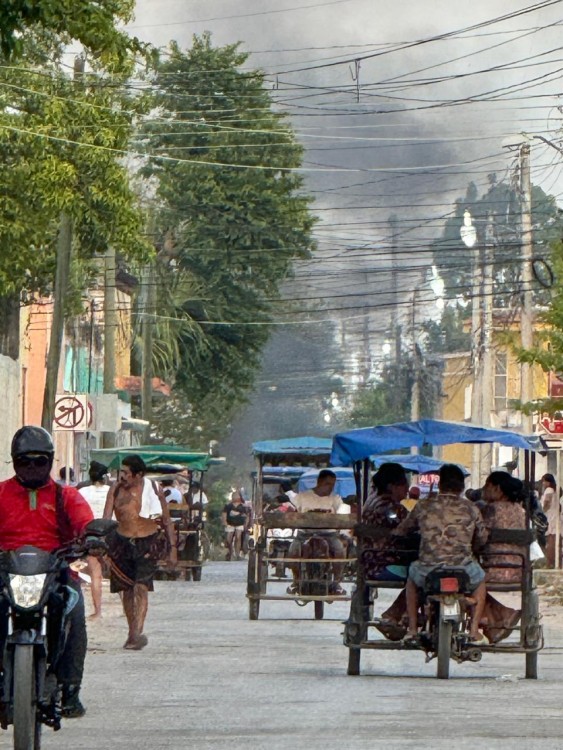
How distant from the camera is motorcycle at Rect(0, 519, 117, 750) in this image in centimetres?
1039

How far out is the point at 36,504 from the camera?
11.4 meters

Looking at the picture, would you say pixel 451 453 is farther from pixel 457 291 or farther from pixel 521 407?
pixel 521 407

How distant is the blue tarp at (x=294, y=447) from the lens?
31.6 meters

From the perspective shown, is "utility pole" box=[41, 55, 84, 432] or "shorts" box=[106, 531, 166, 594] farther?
"utility pole" box=[41, 55, 84, 432]

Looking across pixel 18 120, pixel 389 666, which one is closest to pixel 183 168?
pixel 18 120

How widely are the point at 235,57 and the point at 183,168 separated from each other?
386cm

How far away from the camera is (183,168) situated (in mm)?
67250

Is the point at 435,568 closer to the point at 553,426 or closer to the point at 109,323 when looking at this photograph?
the point at 553,426

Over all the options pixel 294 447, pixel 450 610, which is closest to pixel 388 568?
pixel 450 610

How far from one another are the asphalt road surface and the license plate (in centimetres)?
51

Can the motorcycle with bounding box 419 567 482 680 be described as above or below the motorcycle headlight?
below

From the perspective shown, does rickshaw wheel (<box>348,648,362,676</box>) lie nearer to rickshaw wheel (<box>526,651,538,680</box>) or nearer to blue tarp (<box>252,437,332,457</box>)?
rickshaw wheel (<box>526,651,538,680</box>)

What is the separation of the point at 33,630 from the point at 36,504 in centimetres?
97

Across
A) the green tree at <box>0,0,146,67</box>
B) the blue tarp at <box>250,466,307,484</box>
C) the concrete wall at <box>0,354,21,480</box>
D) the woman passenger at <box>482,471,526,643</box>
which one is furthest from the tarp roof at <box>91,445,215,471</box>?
the green tree at <box>0,0,146,67</box>
